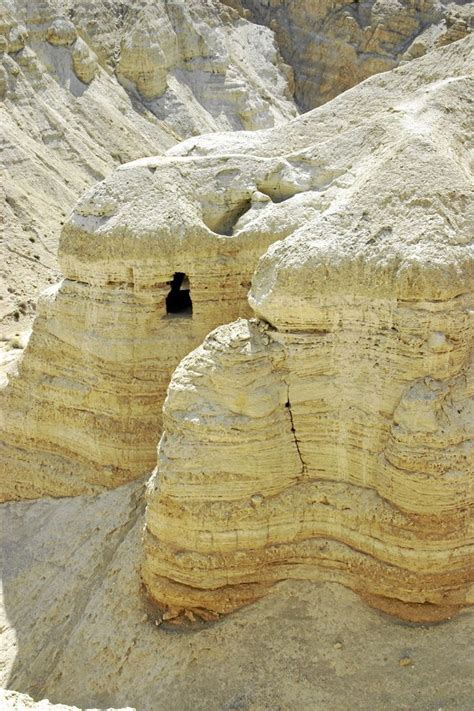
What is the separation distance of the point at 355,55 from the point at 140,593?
41219mm

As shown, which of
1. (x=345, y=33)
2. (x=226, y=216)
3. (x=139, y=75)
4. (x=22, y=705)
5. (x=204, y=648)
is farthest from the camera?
(x=345, y=33)

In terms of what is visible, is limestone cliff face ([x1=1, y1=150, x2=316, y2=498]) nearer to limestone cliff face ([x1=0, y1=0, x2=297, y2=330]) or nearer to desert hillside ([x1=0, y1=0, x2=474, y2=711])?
desert hillside ([x1=0, y1=0, x2=474, y2=711])

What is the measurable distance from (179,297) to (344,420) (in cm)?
455

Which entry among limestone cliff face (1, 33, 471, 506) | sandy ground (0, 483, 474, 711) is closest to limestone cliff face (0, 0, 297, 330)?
limestone cliff face (1, 33, 471, 506)

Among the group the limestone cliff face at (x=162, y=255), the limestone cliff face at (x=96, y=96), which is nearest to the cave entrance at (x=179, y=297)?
the limestone cliff face at (x=162, y=255)

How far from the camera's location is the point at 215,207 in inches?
520

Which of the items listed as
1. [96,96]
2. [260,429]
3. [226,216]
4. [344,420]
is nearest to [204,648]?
[260,429]

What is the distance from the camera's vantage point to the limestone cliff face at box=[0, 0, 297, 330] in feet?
102

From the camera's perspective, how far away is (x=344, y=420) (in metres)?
10.6

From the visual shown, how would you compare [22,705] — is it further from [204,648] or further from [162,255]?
[162,255]

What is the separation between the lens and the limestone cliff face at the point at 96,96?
102ft

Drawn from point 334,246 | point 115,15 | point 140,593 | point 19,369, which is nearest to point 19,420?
point 19,369

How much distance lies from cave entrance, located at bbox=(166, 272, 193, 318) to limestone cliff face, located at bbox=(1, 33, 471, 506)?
2cm

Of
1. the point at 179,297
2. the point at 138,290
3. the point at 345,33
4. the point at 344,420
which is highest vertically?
the point at 345,33
